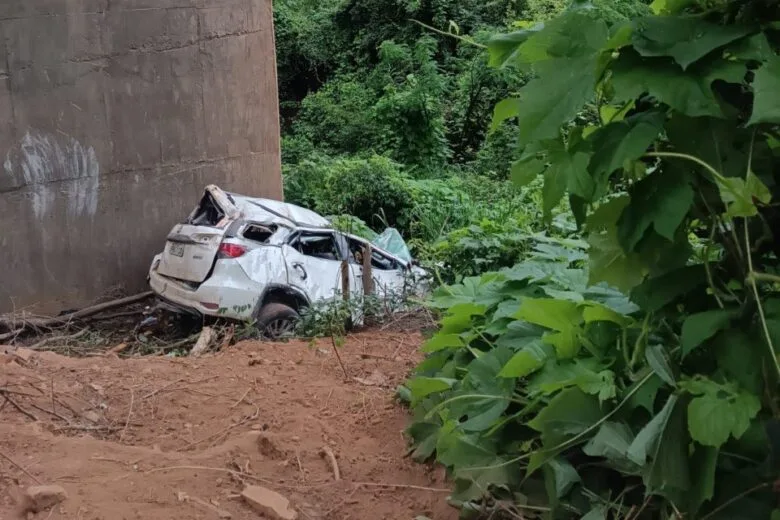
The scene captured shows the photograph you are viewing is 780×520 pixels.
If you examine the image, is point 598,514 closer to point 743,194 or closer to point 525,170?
point 525,170

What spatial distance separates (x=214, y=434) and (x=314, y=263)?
5.37m

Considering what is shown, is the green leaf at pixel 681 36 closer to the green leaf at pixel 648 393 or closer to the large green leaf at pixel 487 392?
the green leaf at pixel 648 393

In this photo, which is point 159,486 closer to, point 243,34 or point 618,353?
point 618,353

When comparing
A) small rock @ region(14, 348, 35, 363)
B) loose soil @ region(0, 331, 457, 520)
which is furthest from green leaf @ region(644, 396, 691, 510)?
small rock @ region(14, 348, 35, 363)

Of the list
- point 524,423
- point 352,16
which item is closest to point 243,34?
point 524,423

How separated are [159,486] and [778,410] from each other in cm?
229

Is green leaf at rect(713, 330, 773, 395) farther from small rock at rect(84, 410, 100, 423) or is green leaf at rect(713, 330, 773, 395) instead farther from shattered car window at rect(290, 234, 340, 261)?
shattered car window at rect(290, 234, 340, 261)

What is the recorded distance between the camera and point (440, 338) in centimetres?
326

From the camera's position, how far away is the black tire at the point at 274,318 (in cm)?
859

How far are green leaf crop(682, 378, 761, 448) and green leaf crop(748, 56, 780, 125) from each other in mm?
578

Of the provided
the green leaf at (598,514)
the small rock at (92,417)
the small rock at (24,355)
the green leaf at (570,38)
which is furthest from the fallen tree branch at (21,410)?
the green leaf at (570,38)

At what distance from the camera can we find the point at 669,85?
1.55 metres

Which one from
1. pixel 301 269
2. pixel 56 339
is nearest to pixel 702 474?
pixel 301 269

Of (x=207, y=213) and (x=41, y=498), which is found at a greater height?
(x=41, y=498)
